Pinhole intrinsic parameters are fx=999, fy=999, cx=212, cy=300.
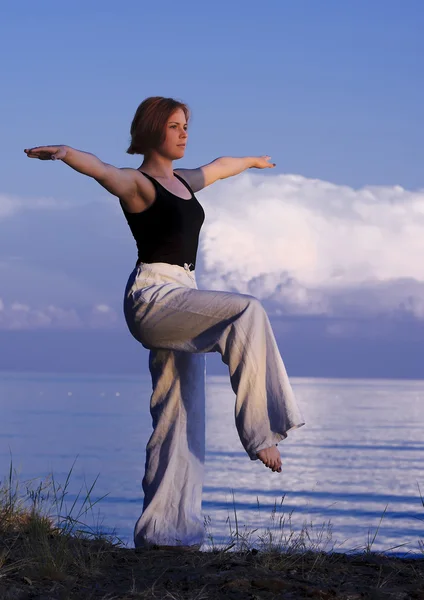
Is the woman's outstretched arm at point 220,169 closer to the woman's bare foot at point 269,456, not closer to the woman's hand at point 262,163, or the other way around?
the woman's hand at point 262,163

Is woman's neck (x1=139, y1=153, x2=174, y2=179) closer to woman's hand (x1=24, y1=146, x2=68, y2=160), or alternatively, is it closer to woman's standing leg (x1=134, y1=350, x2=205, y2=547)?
woman's hand (x1=24, y1=146, x2=68, y2=160)

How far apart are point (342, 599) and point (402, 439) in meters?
41.5

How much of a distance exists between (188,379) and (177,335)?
0.48m

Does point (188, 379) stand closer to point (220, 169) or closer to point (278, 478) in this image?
point (220, 169)

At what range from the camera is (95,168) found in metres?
5.31

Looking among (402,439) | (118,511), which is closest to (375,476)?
(118,511)

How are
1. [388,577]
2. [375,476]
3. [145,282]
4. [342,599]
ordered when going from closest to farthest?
[342,599], [388,577], [145,282], [375,476]

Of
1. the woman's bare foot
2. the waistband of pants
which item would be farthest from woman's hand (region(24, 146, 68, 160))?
the woman's bare foot

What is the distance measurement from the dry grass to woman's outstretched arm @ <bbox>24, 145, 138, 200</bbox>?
1885 mm

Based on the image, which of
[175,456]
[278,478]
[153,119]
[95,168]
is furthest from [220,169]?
[278,478]

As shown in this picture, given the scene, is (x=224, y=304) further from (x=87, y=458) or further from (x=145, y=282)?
(x=87, y=458)

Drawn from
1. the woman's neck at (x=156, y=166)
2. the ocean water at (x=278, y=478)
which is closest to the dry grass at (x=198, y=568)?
the ocean water at (x=278, y=478)

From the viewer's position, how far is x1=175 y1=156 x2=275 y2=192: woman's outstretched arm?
644cm

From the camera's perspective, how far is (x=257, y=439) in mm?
5223
